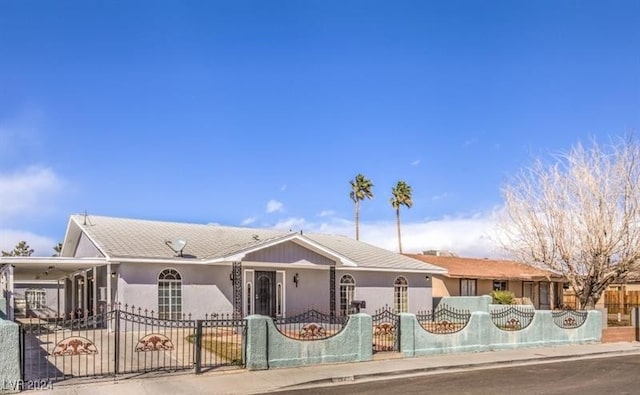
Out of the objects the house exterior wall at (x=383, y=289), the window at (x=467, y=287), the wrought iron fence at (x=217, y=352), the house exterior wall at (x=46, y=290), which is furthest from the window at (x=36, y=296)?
the wrought iron fence at (x=217, y=352)

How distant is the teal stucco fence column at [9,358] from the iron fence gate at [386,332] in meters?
8.69

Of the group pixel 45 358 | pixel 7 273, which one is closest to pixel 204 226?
pixel 7 273

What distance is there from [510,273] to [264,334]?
26158mm

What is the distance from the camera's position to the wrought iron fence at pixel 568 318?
2159 centimetres

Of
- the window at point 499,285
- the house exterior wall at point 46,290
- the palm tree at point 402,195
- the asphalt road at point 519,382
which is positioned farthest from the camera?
the palm tree at point 402,195

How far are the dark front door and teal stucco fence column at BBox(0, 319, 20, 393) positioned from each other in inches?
545

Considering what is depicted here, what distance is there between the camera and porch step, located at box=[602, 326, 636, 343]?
22906 millimetres

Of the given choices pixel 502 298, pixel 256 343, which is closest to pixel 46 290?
pixel 502 298

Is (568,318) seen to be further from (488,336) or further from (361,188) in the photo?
(361,188)

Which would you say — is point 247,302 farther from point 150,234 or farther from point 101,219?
point 101,219

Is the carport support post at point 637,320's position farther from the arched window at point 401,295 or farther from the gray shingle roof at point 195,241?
the arched window at point 401,295

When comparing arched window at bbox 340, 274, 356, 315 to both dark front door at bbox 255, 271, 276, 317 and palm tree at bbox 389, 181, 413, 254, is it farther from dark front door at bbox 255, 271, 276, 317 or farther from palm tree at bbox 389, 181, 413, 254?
palm tree at bbox 389, 181, 413, 254

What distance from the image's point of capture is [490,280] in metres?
36.8

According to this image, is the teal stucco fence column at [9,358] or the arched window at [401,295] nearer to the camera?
the teal stucco fence column at [9,358]
